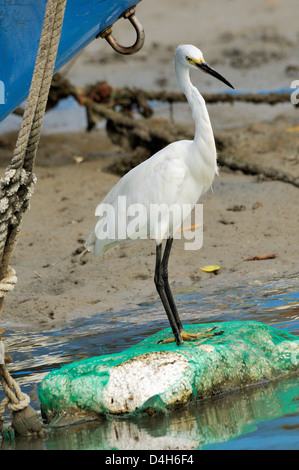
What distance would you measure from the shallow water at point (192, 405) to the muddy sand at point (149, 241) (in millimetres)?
219

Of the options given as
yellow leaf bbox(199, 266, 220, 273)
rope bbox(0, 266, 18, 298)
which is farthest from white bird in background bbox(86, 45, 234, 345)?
yellow leaf bbox(199, 266, 220, 273)

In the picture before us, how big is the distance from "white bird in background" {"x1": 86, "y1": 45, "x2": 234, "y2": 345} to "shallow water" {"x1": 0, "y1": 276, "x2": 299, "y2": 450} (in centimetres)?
59

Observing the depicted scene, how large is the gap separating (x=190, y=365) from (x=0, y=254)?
42.5 inches

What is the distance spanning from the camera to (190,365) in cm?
407

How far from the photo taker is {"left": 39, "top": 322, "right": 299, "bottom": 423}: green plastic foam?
12.9 ft

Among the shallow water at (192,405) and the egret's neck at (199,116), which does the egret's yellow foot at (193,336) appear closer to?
the shallow water at (192,405)

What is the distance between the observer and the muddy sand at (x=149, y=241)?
6.00 m

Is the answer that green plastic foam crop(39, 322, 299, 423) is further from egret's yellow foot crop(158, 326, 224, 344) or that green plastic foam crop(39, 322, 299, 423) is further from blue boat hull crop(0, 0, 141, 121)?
blue boat hull crop(0, 0, 141, 121)

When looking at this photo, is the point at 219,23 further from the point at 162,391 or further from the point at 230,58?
the point at 162,391

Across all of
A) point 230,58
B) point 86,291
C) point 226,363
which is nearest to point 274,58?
point 230,58

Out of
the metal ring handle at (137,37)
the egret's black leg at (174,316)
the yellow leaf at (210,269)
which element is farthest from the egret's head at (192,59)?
the yellow leaf at (210,269)

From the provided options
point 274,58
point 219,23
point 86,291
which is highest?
point 219,23

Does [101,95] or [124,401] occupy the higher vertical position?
[101,95]
